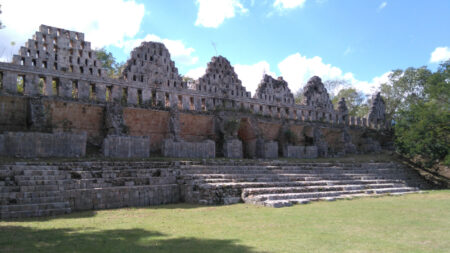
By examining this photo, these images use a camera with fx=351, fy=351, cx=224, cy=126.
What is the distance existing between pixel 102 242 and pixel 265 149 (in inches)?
732

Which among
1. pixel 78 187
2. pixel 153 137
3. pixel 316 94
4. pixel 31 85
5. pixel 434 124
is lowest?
pixel 78 187

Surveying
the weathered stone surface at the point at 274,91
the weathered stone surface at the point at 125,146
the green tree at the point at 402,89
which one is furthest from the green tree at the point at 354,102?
the weathered stone surface at the point at 125,146

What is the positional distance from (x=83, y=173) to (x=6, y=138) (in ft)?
15.6

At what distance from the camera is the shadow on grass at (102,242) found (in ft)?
18.8

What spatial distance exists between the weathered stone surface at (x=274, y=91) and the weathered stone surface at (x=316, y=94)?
2.47 metres

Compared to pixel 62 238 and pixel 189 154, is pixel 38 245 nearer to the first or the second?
pixel 62 238

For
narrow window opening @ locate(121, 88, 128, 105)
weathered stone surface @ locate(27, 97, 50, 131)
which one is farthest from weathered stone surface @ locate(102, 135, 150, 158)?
narrow window opening @ locate(121, 88, 128, 105)

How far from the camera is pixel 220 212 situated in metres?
10.2

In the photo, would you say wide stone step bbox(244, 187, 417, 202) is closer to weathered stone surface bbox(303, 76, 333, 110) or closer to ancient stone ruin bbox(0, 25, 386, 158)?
ancient stone ruin bbox(0, 25, 386, 158)

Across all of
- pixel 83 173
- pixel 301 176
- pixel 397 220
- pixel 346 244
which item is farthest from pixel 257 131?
pixel 346 244

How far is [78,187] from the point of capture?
36.2ft

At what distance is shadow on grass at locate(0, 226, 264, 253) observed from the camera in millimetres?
5723

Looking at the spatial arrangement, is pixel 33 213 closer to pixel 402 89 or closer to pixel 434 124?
pixel 434 124

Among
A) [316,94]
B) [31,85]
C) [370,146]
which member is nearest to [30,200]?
[31,85]
